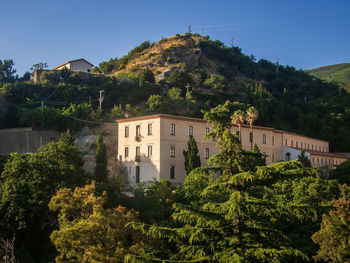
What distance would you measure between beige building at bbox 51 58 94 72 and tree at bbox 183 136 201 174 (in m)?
45.7

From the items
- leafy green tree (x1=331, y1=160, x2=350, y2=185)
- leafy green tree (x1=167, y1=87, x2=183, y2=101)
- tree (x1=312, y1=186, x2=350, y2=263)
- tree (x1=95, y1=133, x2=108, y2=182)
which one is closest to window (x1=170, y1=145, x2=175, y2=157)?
tree (x1=95, y1=133, x2=108, y2=182)

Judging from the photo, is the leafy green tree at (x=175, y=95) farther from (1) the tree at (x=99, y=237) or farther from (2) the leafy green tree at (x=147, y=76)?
(1) the tree at (x=99, y=237)

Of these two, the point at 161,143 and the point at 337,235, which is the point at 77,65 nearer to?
the point at 161,143

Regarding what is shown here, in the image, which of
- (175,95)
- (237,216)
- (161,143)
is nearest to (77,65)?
(175,95)

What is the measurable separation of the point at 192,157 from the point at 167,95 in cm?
3060

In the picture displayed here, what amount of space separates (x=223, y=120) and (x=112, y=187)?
17.1 metres

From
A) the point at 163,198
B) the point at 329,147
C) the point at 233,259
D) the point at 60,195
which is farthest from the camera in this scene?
the point at 329,147

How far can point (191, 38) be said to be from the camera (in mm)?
107938

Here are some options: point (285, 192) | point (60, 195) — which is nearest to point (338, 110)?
point (285, 192)

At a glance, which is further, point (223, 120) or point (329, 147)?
point (329, 147)

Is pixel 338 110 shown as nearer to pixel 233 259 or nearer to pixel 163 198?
pixel 163 198

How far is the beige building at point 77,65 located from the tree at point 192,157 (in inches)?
1799

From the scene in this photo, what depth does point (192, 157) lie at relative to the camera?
38.5 m

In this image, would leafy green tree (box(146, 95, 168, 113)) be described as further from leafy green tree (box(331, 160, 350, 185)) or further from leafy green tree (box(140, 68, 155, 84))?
leafy green tree (box(331, 160, 350, 185))
